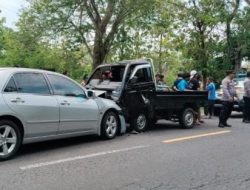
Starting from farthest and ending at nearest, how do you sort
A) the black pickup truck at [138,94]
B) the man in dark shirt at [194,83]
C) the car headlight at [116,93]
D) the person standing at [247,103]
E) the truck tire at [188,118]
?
the person standing at [247,103]
the man in dark shirt at [194,83]
the truck tire at [188,118]
the black pickup truck at [138,94]
the car headlight at [116,93]

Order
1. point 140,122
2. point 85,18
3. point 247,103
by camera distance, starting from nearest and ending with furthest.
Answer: point 140,122
point 247,103
point 85,18

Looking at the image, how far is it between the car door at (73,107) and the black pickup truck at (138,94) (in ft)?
4.51

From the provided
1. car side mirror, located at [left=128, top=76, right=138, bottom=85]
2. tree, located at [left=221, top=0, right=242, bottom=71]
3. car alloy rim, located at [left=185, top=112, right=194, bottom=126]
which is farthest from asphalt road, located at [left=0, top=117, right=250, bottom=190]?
tree, located at [left=221, top=0, right=242, bottom=71]

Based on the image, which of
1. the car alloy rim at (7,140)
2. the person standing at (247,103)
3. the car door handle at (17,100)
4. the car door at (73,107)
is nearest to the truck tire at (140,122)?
the car door at (73,107)

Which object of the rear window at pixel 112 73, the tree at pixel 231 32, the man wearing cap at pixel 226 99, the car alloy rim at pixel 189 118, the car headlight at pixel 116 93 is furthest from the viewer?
the tree at pixel 231 32

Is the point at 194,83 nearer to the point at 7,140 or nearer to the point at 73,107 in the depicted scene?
the point at 73,107

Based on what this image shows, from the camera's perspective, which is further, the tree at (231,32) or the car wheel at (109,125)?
the tree at (231,32)

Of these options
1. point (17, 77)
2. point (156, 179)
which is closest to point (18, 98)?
point (17, 77)

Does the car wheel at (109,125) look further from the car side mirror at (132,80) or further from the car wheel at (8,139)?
the car wheel at (8,139)

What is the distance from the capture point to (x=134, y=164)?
8.03m

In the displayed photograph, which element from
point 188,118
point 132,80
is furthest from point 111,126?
point 188,118

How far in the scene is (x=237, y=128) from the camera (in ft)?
43.8

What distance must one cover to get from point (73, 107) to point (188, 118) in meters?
4.67

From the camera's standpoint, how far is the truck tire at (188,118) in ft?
43.3
